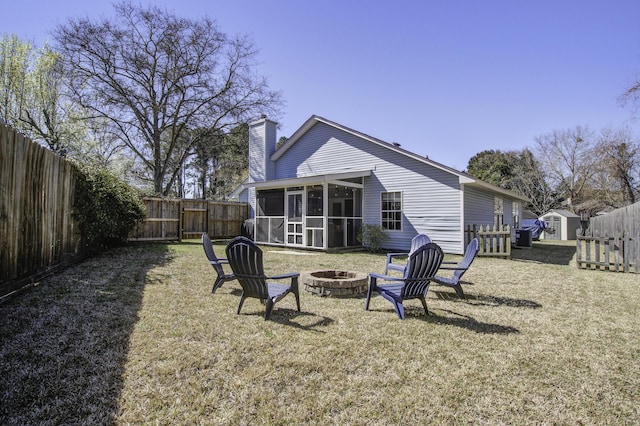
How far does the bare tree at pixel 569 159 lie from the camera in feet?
97.4

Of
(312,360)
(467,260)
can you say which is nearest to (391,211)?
(467,260)

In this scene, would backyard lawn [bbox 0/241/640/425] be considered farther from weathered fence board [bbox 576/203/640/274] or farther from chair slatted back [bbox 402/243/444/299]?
weathered fence board [bbox 576/203/640/274]

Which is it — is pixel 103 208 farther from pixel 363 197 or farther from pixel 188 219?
pixel 363 197

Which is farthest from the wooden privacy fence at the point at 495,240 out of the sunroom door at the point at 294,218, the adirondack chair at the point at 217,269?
the adirondack chair at the point at 217,269

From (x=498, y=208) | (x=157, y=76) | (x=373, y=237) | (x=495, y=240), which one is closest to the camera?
(x=495, y=240)

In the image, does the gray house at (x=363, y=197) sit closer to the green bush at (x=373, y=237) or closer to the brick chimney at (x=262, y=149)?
the green bush at (x=373, y=237)

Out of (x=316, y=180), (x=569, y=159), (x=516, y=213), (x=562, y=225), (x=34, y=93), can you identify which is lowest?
(x=562, y=225)

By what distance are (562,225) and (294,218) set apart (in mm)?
23474

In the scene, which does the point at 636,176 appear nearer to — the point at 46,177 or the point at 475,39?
the point at 475,39

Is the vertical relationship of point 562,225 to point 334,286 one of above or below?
above

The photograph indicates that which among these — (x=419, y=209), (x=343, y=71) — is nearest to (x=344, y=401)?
(x=419, y=209)

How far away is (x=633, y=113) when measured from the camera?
615 inches

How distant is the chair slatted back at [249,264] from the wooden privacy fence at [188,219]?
11002 mm

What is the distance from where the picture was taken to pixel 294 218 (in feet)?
43.9
